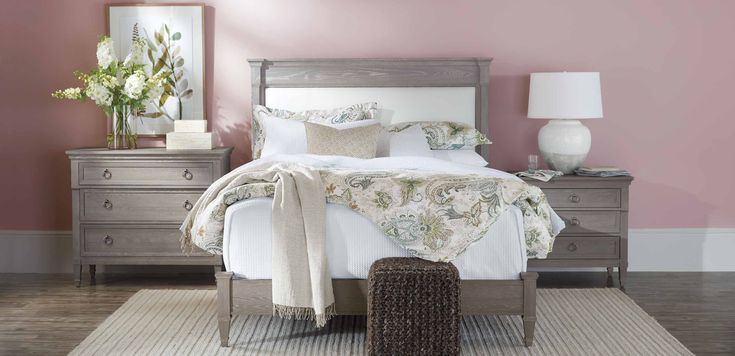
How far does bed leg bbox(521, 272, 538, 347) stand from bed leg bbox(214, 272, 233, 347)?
1.17 metres

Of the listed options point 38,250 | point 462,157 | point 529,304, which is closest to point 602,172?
point 462,157

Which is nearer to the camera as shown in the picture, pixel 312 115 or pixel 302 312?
pixel 302 312

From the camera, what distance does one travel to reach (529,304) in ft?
11.4

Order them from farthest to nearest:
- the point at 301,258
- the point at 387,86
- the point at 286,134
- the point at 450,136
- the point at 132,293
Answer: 1. the point at 387,86
2. the point at 450,136
3. the point at 286,134
4. the point at 132,293
5. the point at 301,258

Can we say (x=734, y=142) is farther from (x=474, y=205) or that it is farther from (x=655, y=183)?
(x=474, y=205)

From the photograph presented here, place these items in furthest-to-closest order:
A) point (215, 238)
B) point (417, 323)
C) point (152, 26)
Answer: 1. point (152, 26)
2. point (215, 238)
3. point (417, 323)

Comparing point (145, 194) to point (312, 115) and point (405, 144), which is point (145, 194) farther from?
point (405, 144)

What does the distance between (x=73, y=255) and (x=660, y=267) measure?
346 cm

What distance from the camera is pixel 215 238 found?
3.62 meters

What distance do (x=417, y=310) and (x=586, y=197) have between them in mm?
1896

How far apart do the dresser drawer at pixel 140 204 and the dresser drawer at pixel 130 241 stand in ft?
0.18

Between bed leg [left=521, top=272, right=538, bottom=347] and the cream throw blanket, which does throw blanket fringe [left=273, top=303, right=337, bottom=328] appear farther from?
bed leg [left=521, top=272, right=538, bottom=347]

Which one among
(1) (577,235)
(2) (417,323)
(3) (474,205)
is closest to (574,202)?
(1) (577,235)

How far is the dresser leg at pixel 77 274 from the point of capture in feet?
15.9
